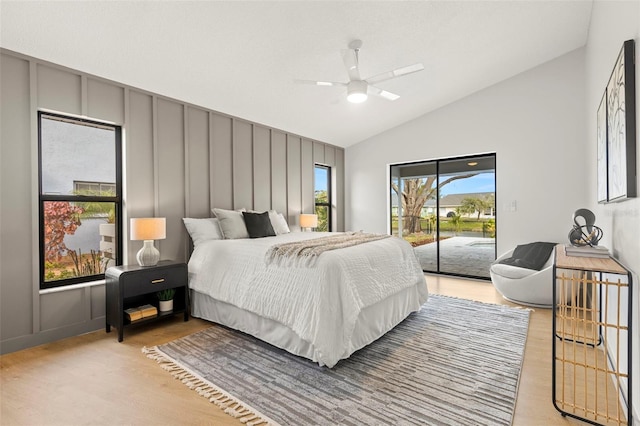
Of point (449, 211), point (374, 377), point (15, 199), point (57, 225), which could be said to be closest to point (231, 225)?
point (57, 225)

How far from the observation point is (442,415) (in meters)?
1.76

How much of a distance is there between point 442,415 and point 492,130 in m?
4.24

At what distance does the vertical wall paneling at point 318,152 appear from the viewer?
18.9ft

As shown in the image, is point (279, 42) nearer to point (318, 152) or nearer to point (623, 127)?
point (623, 127)

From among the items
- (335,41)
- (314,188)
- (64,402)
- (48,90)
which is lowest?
(64,402)

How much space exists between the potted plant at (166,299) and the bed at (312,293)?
23cm

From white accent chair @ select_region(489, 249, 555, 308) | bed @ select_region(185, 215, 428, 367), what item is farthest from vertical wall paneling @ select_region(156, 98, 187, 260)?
white accent chair @ select_region(489, 249, 555, 308)

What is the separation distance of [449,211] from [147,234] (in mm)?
4431

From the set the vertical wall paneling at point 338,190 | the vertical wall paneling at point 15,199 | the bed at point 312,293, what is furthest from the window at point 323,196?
the vertical wall paneling at point 15,199

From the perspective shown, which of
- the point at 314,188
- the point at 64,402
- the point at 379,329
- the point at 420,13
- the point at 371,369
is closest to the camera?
the point at 64,402

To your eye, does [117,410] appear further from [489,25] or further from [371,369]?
[489,25]

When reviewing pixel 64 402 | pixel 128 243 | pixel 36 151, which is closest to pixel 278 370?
pixel 64 402

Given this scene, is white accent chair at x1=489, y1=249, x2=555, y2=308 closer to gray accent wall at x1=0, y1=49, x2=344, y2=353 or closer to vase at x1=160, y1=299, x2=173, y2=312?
gray accent wall at x1=0, y1=49, x2=344, y2=353

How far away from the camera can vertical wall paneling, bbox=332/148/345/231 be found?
20.5 ft
